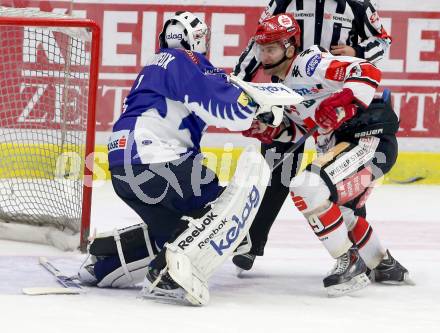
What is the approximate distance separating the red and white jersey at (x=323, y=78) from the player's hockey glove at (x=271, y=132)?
0.07 meters

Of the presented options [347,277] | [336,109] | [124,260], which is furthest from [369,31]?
[124,260]

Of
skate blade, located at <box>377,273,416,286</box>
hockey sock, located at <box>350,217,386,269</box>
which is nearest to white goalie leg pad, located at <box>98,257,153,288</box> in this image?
hockey sock, located at <box>350,217,386,269</box>

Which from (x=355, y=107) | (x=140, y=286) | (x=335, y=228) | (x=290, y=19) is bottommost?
(x=140, y=286)

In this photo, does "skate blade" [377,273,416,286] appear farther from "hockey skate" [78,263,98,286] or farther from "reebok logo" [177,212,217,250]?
"hockey skate" [78,263,98,286]

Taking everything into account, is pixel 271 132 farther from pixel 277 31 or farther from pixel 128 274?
pixel 128 274

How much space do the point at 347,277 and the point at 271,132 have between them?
0.69 m

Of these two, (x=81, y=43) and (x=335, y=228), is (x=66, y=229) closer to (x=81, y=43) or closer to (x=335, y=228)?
(x=81, y=43)

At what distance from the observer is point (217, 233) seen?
373 centimetres

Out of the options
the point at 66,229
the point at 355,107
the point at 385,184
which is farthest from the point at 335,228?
the point at 385,184

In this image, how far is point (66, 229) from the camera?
4.73 m

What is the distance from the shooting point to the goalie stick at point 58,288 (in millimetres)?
3734

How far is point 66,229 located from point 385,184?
236cm

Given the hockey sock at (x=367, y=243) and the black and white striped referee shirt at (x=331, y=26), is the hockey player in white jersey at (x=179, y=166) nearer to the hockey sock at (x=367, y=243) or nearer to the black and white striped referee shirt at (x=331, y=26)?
the hockey sock at (x=367, y=243)

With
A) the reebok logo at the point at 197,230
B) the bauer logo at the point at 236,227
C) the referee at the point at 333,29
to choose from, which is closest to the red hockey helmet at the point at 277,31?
the referee at the point at 333,29
